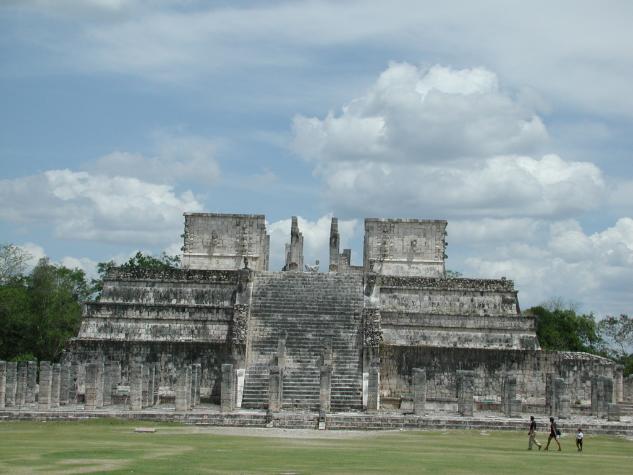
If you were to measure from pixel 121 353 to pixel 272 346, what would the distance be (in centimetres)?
519

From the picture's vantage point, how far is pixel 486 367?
3503cm

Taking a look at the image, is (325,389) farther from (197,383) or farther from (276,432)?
(197,383)

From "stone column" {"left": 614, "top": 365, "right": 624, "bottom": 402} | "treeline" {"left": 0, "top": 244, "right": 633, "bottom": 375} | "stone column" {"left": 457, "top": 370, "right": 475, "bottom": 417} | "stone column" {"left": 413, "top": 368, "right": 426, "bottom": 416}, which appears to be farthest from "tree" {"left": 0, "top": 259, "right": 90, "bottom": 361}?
"stone column" {"left": 614, "top": 365, "right": 624, "bottom": 402}

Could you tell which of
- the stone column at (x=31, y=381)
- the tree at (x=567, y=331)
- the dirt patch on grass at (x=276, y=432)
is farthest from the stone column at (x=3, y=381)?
the tree at (x=567, y=331)

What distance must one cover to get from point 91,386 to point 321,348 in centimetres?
754

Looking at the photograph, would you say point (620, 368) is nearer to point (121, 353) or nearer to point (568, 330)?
point (121, 353)

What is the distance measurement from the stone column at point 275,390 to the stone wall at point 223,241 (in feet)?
39.8

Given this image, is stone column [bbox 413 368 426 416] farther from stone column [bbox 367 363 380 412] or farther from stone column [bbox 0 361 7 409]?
stone column [bbox 0 361 7 409]

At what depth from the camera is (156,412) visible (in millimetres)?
30453

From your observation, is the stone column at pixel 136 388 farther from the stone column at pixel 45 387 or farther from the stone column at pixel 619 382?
the stone column at pixel 619 382

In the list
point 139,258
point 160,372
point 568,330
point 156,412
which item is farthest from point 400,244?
point 139,258

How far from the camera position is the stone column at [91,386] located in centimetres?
3125

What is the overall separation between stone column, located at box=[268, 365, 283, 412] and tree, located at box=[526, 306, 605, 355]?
27.0 metres

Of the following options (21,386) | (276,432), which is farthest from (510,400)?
(21,386)
